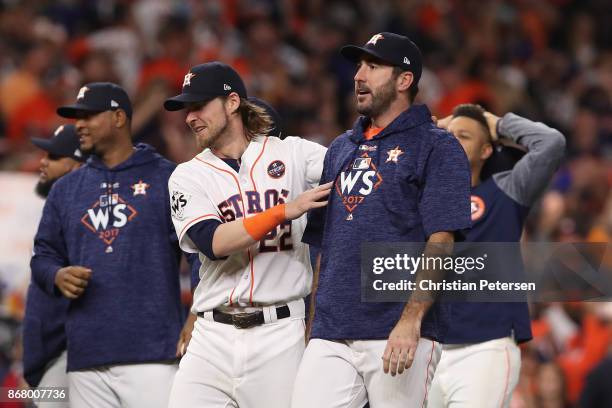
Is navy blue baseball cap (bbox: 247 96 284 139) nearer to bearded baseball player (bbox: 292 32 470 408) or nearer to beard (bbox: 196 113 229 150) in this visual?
beard (bbox: 196 113 229 150)

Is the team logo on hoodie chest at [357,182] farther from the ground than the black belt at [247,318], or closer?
Answer: farther from the ground

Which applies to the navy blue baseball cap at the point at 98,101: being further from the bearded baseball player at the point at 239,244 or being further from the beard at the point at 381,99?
the beard at the point at 381,99

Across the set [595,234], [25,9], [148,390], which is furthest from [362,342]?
[25,9]

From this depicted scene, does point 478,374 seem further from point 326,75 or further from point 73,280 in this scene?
point 326,75

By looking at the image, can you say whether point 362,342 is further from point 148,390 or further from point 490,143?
point 490,143

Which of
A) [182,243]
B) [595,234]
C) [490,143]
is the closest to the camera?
[182,243]

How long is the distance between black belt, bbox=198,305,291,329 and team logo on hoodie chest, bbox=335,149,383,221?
0.57m

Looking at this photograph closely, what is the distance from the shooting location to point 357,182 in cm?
493

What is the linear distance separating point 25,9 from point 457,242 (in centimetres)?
771

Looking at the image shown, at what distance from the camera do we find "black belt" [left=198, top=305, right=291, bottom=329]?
5148 millimetres

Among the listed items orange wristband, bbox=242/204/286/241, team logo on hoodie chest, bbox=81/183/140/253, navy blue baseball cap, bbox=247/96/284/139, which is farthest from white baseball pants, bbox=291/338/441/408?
team logo on hoodie chest, bbox=81/183/140/253

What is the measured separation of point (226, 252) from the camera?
5.00 meters

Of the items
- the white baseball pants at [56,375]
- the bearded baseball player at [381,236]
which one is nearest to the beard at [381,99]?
the bearded baseball player at [381,236]

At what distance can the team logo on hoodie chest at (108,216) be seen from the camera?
591 cm
